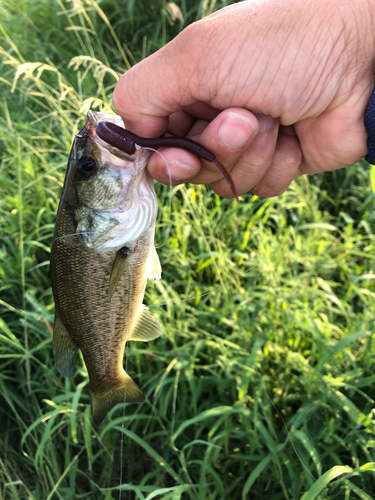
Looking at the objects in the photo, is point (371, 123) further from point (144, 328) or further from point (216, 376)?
point (216, 376)

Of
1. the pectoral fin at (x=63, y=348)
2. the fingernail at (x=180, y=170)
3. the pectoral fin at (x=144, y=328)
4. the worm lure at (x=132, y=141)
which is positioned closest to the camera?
the worm lure at (x=132, y=141)

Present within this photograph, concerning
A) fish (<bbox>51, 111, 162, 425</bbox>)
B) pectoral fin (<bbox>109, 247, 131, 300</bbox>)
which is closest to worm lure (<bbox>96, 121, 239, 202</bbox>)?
fish (<bbox>51, 111, 162, 425</bbox>)

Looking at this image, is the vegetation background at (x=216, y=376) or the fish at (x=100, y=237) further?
the vegetation background at (x=216, y=376)

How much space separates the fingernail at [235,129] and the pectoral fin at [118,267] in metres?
0.55

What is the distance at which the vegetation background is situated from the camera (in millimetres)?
1754

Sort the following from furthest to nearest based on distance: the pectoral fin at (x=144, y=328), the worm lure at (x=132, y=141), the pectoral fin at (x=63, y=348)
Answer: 1. the pectoral fin at (x=144, y=328)
2. the pectoral fin at (x=63, y=348)
3. the worm lure at (x=132, y=141)

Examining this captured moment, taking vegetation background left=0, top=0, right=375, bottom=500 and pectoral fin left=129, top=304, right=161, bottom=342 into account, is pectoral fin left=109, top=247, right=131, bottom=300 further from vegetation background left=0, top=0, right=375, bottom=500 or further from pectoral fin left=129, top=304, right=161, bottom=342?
vegetation background left=0, top=0, right=375, bottom=500

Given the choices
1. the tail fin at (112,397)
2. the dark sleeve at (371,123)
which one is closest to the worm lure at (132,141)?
the dark sleeve at (371,123)

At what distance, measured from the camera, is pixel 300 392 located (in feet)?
6.42

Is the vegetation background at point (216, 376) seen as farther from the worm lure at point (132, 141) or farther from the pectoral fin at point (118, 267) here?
the worm lure at point (132, 141)

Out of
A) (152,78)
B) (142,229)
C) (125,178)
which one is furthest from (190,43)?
(142,229)

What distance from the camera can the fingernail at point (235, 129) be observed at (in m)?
1.40

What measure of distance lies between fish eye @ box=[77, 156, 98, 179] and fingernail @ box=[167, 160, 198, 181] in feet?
0.91

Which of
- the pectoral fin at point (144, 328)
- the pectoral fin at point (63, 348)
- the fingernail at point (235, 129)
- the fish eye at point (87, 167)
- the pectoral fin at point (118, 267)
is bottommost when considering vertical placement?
the pectoral fin at point (144, 328)
